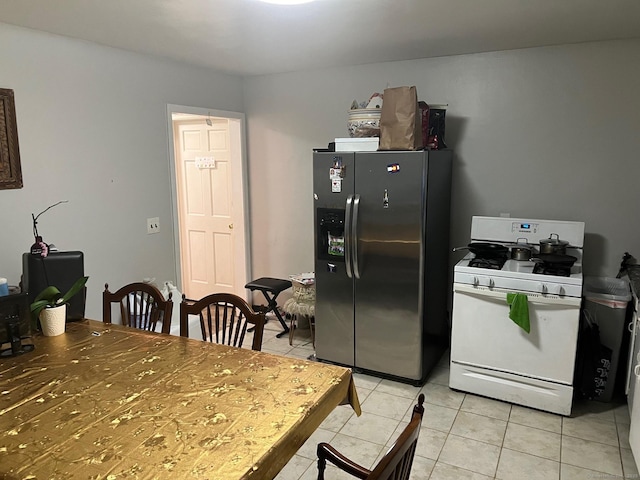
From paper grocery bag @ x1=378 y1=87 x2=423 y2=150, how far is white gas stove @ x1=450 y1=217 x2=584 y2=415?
88cm

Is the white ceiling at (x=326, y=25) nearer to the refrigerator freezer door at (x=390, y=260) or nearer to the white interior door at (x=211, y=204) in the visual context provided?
the refrigerator freezer door at (x=390, y=260)

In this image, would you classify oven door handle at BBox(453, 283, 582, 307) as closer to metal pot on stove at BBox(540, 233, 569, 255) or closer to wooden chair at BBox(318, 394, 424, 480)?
metal pot on stove at BBox(540, 233, 569, 255)

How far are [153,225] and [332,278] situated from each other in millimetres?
1464

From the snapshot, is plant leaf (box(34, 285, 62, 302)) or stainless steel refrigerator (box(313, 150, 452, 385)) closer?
plant leaf (box(34, 285, 62, 302))

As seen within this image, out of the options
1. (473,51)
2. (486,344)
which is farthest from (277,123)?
(486,344)

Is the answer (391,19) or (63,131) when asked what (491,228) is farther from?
(63,131)

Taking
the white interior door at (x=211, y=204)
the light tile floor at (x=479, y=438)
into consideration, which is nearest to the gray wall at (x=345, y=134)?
the white interior door at (x=211, y=204)

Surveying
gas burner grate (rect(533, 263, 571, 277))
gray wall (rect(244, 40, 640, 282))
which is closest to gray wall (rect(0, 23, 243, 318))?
gray wall (rect(244, 40, 640, 282))

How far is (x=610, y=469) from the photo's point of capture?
8.12ft

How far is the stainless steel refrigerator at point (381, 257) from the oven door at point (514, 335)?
29 cm

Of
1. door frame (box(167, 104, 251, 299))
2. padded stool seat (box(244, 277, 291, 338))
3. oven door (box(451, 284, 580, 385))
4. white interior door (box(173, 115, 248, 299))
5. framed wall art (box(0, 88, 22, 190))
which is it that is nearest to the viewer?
framed wall art (box(0, 88, 22, 190))

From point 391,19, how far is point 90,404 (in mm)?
2353

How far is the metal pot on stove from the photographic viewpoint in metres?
3.27

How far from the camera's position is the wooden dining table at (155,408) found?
52.9 inches
